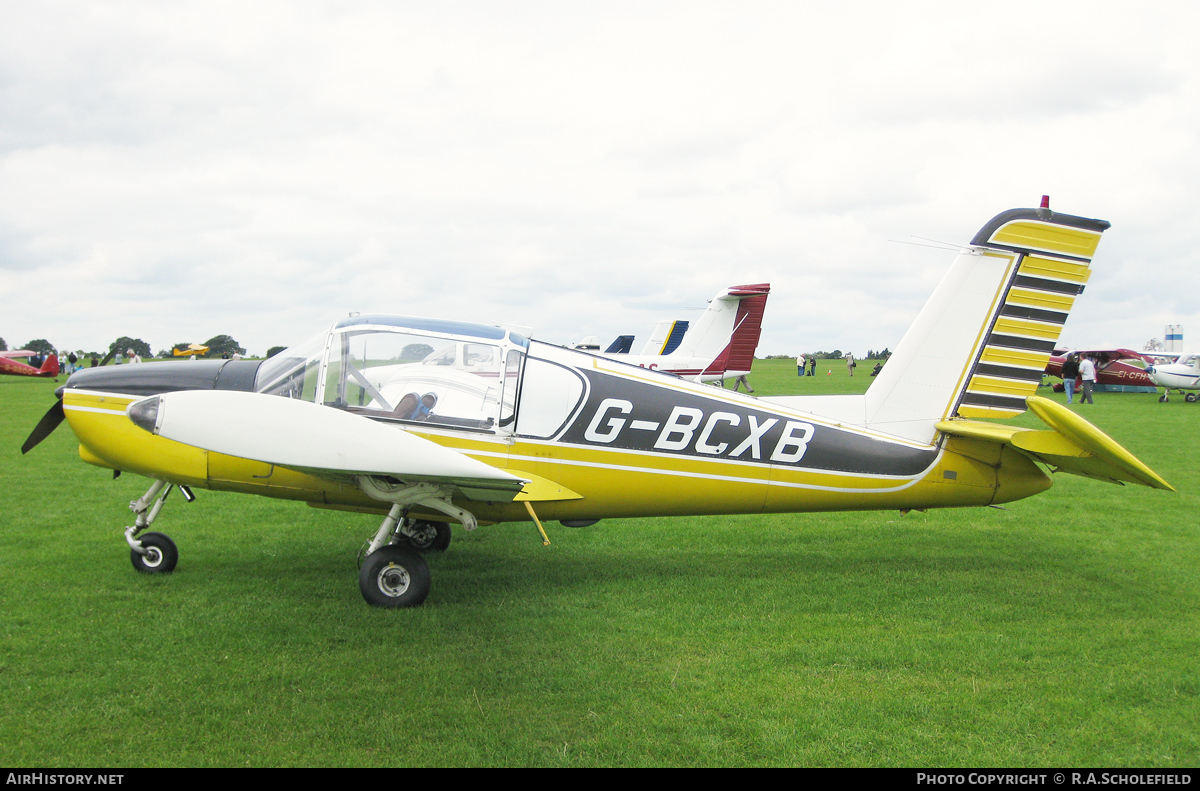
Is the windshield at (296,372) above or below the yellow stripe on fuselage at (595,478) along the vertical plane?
above

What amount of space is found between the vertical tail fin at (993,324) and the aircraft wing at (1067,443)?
0.31 metres

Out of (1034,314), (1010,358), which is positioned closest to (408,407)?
(1010,358)

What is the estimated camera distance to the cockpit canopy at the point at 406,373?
5.54 meters

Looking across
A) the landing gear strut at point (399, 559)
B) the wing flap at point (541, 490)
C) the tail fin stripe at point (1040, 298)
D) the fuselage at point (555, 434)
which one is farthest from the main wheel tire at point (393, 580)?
the tail fin stripe at point (1040, 298)

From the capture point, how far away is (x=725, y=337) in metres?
25.7

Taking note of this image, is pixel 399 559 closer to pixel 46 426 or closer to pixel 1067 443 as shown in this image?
pixel 46 426

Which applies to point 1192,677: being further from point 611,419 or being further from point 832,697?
point 611,419

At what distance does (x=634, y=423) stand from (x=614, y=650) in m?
1.79

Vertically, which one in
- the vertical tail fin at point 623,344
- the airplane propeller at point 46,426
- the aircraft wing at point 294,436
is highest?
the aircraft wing at point 294,436

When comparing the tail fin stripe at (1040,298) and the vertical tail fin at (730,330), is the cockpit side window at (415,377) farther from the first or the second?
→ the vertical tail fin at (730,330)

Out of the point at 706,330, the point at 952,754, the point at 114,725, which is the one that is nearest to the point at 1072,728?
the point at 952,754

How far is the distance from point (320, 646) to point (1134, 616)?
5.66 m

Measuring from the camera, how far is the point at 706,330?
2595 centimetres

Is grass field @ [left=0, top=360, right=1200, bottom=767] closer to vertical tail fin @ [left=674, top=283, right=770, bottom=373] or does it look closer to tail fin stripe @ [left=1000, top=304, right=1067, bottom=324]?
tail fin stripe @ [left=1000, top=304, right=1067, bottom=324]
